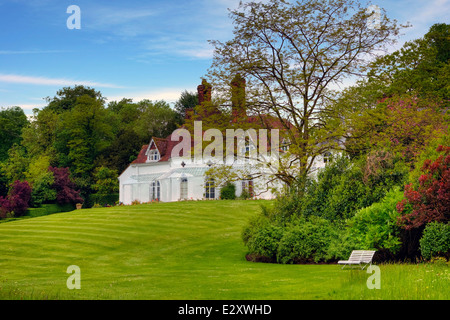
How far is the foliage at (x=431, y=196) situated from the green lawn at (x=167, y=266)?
7.61 ft

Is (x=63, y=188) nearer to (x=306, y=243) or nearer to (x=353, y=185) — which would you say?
(x=353, y=185)

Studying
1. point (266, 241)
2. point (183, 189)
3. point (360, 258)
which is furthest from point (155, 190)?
point (360, 258)

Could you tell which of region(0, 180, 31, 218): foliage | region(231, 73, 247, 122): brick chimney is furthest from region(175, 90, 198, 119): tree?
region(231, 73, 247, 122): brick chimney

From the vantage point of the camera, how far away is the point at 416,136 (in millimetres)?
25719

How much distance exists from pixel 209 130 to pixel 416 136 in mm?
10028

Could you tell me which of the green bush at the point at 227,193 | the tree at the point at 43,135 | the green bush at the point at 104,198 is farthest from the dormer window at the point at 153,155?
the tree at the point at 43,135

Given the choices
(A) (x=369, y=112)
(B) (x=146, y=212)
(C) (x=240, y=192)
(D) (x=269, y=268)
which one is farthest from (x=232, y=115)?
(C) (x=240, y=192)

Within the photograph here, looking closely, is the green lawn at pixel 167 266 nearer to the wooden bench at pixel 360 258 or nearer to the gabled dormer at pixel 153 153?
the wooden bench at pixel 360 258

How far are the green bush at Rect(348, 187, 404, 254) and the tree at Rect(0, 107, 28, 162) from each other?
71181mm

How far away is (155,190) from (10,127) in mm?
39038

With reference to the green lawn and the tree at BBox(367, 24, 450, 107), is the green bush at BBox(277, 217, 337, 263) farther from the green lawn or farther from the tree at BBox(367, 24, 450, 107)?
the tree at BBox(367, 24, 450, 107)

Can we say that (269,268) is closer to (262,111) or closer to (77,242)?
(262,111)

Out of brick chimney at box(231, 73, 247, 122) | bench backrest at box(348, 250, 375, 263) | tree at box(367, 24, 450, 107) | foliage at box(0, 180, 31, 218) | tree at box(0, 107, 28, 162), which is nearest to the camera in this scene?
bench backrest at box(348, 250, 375, 263)

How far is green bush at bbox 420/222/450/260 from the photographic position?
16938 millimetres
